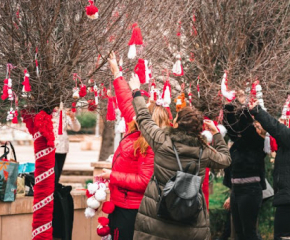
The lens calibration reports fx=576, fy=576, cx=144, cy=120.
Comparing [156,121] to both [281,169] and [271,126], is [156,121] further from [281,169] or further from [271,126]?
[281,169]

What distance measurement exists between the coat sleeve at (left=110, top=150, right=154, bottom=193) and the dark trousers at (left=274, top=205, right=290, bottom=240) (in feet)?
5.48

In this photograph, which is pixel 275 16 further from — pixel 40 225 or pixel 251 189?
pixel 40 225

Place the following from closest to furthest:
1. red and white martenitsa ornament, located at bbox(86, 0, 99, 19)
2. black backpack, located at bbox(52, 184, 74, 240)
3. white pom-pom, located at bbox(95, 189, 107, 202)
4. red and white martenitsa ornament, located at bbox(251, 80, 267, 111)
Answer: red and white martenitsa ornament, located at bbox(86, 0, 99, 19), white pom-pom, located at bbox(95, 189, 107, 202), red and white martenitsa ornament, located at bbox(251, 80, 267, 111), black backpack, located at bbox(52, 184, 74, 240)

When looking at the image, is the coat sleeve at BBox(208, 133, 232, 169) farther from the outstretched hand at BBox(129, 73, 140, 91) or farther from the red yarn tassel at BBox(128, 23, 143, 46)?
the red yarn tassel at BBox(128, 23, 143, 46)

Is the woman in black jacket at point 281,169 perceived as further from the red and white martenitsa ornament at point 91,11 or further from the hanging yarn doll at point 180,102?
the red and white martenitsa ornament at point 91,11

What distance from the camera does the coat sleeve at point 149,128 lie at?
457 centimetres

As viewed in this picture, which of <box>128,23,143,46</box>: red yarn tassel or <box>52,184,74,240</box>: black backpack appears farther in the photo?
<box>52,184,74,240</box>: black backpack

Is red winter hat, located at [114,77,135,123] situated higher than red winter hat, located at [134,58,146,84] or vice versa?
red winter hat, located at [134,58,146,84]

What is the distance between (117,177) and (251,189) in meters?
2.65

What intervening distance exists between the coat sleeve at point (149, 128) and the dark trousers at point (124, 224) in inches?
34.7

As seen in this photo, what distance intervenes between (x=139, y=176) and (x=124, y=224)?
0.49 metres

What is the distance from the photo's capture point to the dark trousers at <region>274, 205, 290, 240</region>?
19.2 feet

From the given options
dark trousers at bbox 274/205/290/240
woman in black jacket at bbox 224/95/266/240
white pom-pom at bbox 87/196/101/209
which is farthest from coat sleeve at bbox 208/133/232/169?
woman in black jacket at bbox 224/95/266/240

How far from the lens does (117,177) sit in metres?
5.09
